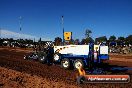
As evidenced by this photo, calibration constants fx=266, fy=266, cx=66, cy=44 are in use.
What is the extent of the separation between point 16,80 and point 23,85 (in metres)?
1.30

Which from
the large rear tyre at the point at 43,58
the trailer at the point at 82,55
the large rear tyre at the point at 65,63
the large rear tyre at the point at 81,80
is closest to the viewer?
the large rear tyre at the point at 81,80

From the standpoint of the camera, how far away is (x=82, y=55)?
1906cm

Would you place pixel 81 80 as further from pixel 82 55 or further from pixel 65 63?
pixel 65 63

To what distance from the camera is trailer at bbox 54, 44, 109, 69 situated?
62.0 feet

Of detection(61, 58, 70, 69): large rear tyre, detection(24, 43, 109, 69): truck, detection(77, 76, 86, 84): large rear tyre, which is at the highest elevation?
detection(24, 43, 109, 69): truck

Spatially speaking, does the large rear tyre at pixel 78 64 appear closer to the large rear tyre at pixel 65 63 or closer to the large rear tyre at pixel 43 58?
the large rear tyre at pixel 65 63

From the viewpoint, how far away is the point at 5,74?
1669cm

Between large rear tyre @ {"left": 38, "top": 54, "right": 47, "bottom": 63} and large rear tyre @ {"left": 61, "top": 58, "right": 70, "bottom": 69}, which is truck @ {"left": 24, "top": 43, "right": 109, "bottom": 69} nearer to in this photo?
large rear tyre @ {"left": 61, "top": 58, "right": 70, "bottom": 69}

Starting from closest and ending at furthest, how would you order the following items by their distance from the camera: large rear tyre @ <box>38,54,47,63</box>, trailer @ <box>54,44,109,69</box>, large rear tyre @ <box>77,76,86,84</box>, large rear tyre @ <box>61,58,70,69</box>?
large rear tyre @ <box>77,76,86,84</box>, trailer @ <box>54,44,109,69</box>, large rear tyre @ <box>61,58,70,69</box>, large rear tyre @ <box>38,54,47,63</box>

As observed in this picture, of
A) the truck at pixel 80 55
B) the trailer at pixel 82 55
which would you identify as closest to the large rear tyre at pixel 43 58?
the truck at pixel 80 55

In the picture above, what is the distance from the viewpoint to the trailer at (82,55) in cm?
1891

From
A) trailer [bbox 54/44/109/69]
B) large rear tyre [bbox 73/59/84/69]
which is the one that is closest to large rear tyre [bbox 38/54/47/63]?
trailer [bbox 54/44/109/69]

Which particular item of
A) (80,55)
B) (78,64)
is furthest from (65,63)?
(80,55)

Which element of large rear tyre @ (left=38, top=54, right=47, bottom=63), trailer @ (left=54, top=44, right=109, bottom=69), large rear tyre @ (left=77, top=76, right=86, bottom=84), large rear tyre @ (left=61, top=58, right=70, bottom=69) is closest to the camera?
large rear tyre @ (left=77, top=76, right=86, bottom=84)
